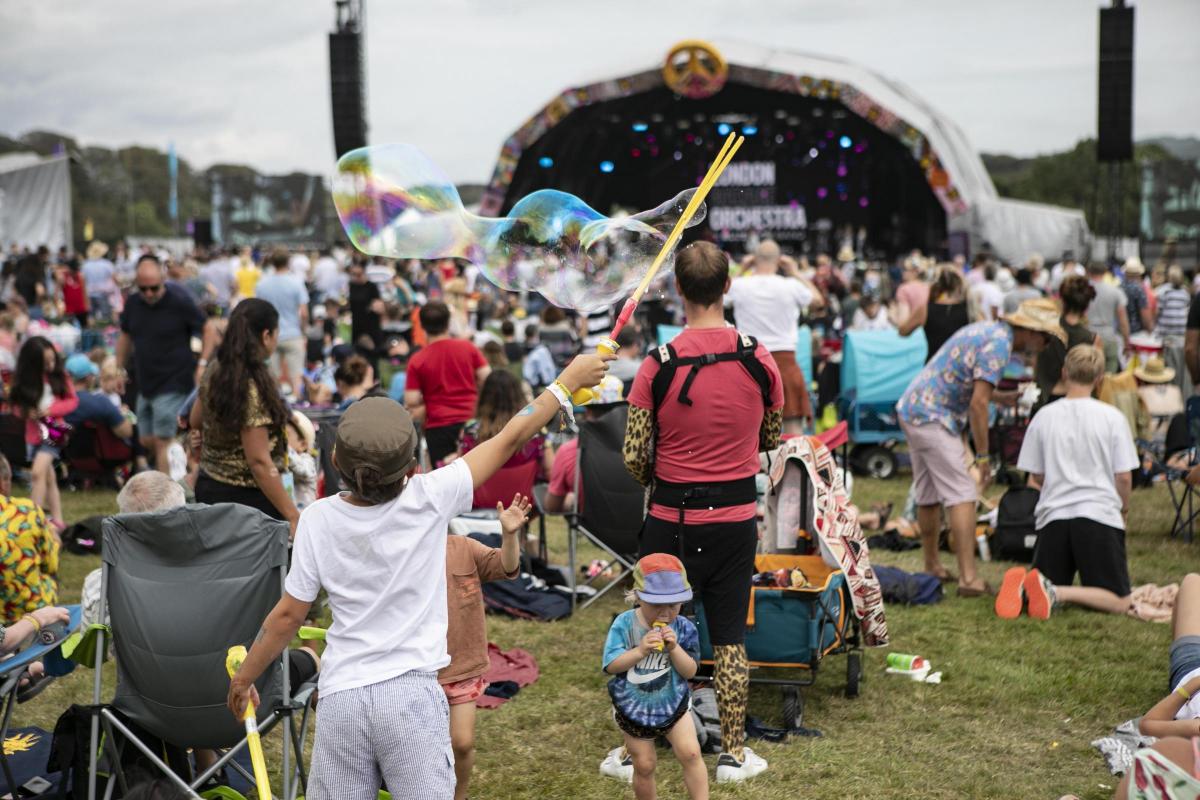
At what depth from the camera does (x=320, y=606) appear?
6.42 metres

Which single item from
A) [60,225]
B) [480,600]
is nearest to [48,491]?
[480,600]

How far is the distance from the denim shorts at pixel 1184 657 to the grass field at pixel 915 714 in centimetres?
47

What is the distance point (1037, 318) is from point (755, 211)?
2507 centimetres

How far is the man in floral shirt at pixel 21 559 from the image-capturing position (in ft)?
13.4

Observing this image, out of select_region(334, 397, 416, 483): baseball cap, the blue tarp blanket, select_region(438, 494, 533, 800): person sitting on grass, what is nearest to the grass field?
select_region(438, 494, 533, 800): person sitting on grass

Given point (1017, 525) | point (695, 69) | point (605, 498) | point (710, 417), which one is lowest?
point (1017, 525)

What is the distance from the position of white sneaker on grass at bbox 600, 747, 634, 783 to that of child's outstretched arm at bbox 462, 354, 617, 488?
1.82 m

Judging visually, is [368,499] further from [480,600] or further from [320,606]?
[320,606]

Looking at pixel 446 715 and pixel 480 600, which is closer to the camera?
pixel 446 715

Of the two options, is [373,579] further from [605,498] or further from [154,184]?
[154,184]

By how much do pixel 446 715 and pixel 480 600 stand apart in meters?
1.11

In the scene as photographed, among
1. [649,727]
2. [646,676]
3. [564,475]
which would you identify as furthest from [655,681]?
[564,475]

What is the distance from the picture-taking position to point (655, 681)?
371 centimetres

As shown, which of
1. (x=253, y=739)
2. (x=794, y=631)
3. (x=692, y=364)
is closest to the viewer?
(x=253, y=739)
